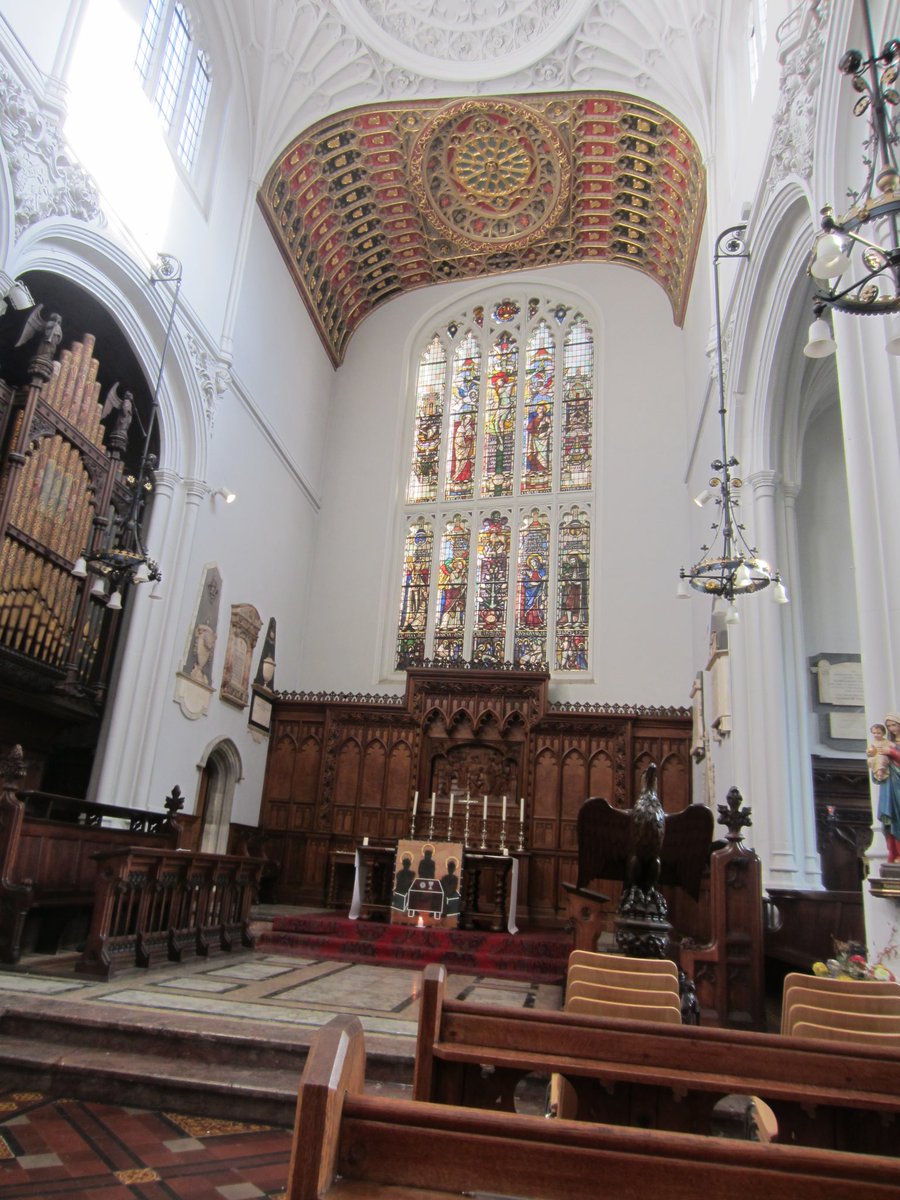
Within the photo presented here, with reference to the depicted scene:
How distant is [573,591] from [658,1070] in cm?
1319

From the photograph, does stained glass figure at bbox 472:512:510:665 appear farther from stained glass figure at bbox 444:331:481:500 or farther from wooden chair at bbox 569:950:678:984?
wooden chair at bbox 569:950:678:984

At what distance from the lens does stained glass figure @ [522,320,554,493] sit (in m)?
16.4

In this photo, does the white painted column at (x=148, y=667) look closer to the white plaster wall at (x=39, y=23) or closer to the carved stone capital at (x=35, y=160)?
the carved stone capital at (x=35, y=160)

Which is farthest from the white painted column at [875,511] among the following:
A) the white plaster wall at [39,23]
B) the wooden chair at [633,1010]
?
the white plaster wall at [39,23]

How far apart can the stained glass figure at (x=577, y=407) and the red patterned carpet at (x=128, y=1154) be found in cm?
1352

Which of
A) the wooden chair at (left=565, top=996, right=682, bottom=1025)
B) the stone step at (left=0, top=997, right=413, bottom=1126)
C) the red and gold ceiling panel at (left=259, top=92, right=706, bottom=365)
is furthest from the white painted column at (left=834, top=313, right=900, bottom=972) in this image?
the red and gold ceiling panel at (left=259, top=92, right=706, bottom=365)

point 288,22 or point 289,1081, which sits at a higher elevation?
point 288,22

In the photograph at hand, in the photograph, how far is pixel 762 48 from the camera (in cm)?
1008

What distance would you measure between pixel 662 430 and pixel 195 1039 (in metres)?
13.5

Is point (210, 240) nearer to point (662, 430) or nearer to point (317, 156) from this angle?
point (317, 156)

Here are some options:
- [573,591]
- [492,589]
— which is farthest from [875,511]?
[492,589]

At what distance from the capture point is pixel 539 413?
665 inches

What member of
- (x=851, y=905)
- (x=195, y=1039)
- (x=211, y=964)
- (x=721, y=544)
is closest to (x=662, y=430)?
(x=721, y=544)

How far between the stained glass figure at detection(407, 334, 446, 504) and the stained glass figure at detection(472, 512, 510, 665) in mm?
1526
